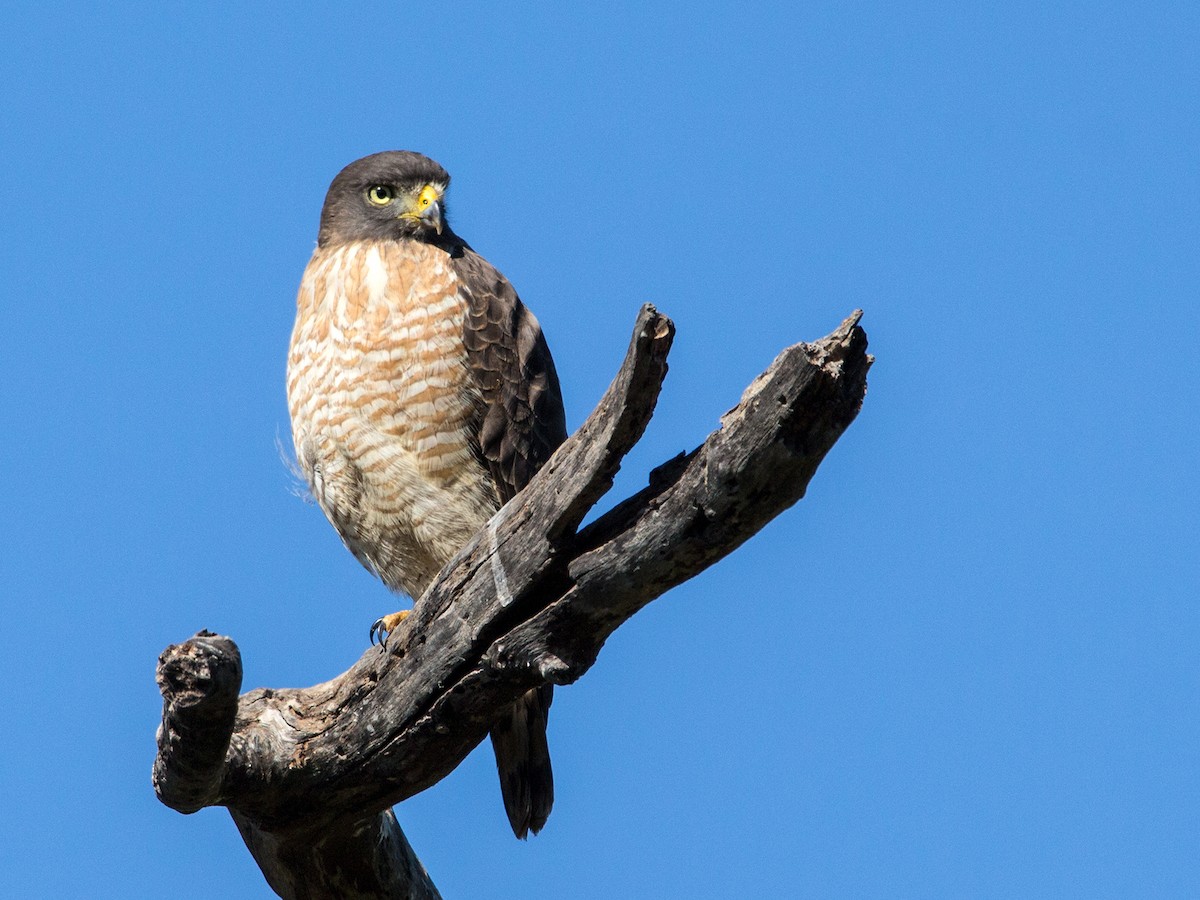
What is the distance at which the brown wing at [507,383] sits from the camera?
6.32m

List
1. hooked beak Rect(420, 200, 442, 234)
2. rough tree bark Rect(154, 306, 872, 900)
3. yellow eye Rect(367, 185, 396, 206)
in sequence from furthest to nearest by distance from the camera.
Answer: yellow eye Rect(367, 185, 396, 206)
hooked beak Rect(420, 200, 442, 234)
rough tree bark Rect(154, 306, 872, 900)

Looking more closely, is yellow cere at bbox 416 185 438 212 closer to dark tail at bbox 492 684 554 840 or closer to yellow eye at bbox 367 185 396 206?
yellow eye at bbox 367 185 396 206

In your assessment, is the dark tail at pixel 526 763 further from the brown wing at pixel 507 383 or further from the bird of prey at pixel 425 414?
the brown wing at pixel 507 383

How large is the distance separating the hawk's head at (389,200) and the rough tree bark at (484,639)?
233 centimetres

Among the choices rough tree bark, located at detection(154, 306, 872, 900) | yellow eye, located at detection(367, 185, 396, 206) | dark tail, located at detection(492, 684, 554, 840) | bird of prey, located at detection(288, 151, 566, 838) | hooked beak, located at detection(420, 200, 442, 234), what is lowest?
rough tree bark, located at detection(154, 306, 872, 900)

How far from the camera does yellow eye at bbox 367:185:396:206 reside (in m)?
7.00

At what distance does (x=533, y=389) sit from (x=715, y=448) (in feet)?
8.34

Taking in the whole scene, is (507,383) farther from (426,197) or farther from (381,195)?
(381,195)

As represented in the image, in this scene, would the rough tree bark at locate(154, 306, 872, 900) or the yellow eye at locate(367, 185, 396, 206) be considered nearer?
the rough tree bark at locate(154, 306, 872, 900)

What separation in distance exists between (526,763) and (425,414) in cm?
152

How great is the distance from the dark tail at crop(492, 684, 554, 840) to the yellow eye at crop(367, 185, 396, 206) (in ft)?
7.86

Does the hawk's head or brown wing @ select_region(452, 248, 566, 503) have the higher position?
the hawk's head

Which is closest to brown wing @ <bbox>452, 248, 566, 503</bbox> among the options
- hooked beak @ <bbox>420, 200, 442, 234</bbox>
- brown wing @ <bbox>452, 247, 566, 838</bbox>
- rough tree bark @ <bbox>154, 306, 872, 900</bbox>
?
brown wing @ <bbox>452, 247, 566, 838</bbox>

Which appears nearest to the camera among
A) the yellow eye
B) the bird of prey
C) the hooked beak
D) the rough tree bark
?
the rough tree bark
